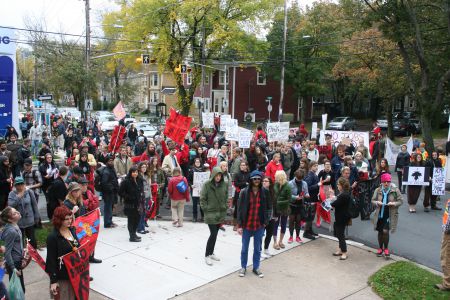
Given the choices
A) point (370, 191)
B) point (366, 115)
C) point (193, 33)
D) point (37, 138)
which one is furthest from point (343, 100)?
point (370, 191)

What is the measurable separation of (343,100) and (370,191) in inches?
1674

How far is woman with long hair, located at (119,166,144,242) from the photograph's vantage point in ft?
29.0

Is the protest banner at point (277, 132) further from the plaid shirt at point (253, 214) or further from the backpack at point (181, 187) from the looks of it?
the plaid shirt at point (253, 214)

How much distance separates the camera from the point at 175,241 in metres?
A: 9.38

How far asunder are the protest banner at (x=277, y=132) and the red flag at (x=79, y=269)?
1221 cm

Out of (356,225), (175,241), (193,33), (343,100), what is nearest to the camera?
(175,241)

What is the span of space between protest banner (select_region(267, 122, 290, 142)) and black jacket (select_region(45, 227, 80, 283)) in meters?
12.5

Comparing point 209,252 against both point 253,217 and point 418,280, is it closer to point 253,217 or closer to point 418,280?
point 253,217

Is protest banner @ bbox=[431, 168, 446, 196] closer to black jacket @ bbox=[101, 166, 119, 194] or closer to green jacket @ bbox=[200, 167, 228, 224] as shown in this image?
green jacket @ bbox=[200, 167, 228, 224]

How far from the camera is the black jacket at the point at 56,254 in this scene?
5.18m

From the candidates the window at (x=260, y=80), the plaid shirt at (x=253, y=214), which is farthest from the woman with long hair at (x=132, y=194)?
the window at (x=260, y=80)

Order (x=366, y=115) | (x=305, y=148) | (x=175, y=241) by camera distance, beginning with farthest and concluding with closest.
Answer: (x=366, y=115) → (x=305, y=148) → (x=175, y=241)

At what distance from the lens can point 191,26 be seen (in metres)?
37.5

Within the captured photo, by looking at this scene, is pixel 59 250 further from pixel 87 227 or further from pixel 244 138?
pixel 244 138
